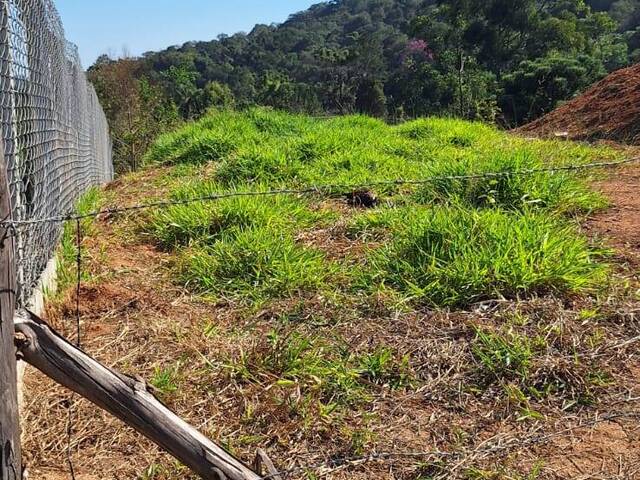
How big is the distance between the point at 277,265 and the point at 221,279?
286mm

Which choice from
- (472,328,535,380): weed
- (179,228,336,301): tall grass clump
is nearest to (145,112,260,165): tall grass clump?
(179,228,336,301): tall grass clump

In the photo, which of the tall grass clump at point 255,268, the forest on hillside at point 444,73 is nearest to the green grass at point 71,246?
the tall grass clump at point 255,268

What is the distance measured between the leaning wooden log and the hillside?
1.43 ft

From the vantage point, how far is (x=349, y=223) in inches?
145

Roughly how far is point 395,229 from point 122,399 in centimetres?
230

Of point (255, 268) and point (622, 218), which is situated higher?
point (622, 218)

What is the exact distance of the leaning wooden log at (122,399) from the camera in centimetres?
133

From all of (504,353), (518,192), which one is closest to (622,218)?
(518,192)

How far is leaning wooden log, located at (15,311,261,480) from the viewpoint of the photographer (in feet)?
4.38

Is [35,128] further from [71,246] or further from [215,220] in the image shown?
[215,220]

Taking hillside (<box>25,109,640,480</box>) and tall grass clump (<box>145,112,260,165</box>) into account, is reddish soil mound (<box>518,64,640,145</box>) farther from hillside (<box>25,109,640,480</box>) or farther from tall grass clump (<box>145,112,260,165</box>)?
tall grass clump (<box>145,112,260,165</box>)

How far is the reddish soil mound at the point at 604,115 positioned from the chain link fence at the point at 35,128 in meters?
5.90

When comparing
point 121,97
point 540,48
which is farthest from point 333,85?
point 121,97

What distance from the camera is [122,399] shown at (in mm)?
1346
